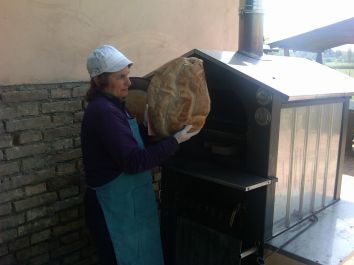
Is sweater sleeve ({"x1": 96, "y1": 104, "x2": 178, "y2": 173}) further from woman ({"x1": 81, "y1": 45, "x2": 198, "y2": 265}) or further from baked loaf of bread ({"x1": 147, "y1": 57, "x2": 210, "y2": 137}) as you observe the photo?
baked loaf of bread ({"x1": 147, "y1": 57, "x2": 210, "y2": 137})

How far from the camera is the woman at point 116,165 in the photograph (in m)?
1.69

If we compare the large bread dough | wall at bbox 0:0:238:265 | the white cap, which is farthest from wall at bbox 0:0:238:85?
the white cap

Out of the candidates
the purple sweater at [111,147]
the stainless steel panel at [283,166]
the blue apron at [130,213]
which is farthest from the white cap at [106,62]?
the stainless steel panel at [283,166]

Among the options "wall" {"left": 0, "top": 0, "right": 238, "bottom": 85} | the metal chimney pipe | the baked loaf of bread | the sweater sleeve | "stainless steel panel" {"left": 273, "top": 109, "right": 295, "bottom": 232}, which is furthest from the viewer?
the metal chimney pipe

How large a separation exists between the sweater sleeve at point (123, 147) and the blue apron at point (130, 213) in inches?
5.5

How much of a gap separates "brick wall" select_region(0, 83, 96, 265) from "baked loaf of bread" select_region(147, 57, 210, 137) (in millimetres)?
752

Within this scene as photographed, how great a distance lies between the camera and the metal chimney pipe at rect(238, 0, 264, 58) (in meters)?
2.38

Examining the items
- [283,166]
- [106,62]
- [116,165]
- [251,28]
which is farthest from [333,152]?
[106,62]

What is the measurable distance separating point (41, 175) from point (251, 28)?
5.17 feet

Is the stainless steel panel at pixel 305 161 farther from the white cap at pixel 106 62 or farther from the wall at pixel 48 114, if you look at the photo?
the wall at pixel 48 114

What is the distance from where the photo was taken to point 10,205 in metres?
2.17

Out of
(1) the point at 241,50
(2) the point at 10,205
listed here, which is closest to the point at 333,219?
(1) the point at 241,50

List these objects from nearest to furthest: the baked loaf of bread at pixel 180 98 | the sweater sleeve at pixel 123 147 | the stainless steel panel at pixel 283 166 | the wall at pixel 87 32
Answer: the sweater sleeve at pixel 123 147 → the baked loaf of bread at pixel 180 98 → the stainless steel panel at pixel 283 166 → the wall at pixel 87 32

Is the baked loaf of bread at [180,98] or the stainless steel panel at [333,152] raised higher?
the baked loaf of bread at [180,98]
